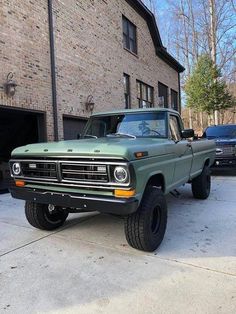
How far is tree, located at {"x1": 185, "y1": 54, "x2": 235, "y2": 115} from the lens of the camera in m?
24.8

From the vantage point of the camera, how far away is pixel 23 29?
355 inches

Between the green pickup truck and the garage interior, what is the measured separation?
4744 millimetres

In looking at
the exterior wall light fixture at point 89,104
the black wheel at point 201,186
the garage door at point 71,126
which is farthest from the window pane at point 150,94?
the black wheel at point 201,186

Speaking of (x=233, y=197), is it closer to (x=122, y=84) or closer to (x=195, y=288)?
(x=195, y=288)

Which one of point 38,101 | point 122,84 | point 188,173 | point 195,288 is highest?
point 122,84

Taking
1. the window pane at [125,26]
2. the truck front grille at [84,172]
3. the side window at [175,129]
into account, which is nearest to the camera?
the truck front grille at [84,172]

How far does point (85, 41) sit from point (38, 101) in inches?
150

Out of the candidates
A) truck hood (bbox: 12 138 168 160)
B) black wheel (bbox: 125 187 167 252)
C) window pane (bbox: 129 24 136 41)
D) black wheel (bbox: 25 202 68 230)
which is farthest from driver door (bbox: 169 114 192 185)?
→ window pane (bbox: 129 24 136 41)

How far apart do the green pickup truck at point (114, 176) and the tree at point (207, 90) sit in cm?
2029

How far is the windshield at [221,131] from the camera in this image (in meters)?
13.0

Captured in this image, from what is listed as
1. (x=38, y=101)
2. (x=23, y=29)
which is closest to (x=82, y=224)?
(x=38, y=101)

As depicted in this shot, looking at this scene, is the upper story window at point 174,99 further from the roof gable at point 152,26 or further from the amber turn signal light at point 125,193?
the amber turn signal light at point 125,193

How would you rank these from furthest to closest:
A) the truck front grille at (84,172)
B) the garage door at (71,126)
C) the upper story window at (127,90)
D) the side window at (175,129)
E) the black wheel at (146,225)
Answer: the upper story window at (127,90)
the garage door at (71,126)
the side window at (175,129)
the black wheel at (146,225)
the truck front grille at (84,172)

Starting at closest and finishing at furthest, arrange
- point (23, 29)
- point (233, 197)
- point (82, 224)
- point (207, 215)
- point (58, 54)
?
point (82, 224), point (207, 215), point (233, 197), point (23, 29), point (58, 54)
